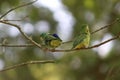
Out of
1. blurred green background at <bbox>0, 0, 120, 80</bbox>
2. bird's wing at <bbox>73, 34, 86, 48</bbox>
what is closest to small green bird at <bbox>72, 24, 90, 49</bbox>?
bird's wing at <bbox>73, 34, 86, 48</bbox>

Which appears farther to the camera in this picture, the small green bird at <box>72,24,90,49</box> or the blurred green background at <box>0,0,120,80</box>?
the blurred green background at <box>0,0,120,80</box>

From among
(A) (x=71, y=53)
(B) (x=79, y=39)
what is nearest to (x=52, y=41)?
(B) (x=79, y=39)

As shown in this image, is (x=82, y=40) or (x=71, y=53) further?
(x=71, y=53)

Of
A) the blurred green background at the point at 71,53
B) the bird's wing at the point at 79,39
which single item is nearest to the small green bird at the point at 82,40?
the bird's wing at the point at 79,39

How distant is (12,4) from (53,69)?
6.79 feet

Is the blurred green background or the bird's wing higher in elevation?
the bird's wing

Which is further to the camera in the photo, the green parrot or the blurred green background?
the blurred green background

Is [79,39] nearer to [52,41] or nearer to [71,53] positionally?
[52,41]

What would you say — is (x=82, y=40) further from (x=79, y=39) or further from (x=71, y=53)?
(x=71, y=53)

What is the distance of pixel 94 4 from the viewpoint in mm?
9352

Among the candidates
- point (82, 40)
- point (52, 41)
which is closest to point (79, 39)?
point (82, 40)

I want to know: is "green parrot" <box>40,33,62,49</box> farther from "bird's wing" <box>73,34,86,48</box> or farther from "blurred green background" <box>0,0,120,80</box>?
"blurred green background" <box>0,0,120,80</box>

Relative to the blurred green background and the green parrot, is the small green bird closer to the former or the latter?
the green parrot

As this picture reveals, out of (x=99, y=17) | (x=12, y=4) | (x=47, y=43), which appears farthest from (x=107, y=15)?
(x=47, y=43)
